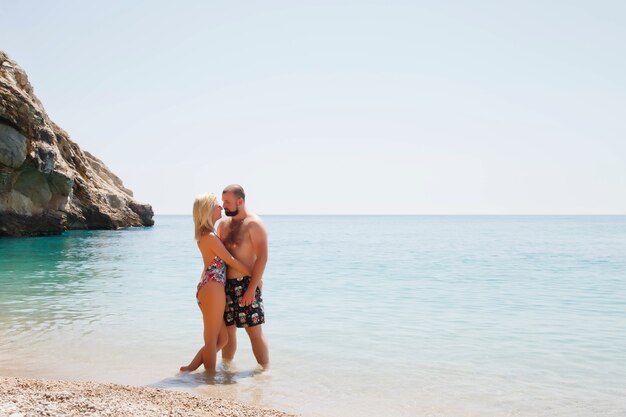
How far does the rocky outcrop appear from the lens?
3378cm

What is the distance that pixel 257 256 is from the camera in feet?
22.7

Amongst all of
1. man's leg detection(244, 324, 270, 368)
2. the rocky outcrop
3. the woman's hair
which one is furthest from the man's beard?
the rocky outcrop

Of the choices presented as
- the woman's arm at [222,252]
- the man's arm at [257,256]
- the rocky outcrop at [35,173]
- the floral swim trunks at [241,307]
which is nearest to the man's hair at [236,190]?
the man's arm at [257,256]

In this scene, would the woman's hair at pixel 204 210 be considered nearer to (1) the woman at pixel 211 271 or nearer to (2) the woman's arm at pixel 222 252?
(1) the woman at pixel 211 271

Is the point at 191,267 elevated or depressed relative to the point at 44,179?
depressed

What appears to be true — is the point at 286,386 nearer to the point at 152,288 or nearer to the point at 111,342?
the point at 111,342

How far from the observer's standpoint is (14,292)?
574 inches

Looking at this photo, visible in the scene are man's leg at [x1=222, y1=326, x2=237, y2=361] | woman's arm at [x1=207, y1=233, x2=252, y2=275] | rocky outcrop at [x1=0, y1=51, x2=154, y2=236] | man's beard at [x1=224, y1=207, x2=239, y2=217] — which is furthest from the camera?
rocky outcrop at [x1=0, y1=51, x2=154, y2=236]

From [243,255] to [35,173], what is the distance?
35.8 meters

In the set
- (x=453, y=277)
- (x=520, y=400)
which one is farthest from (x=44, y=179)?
(x=520, y=400)

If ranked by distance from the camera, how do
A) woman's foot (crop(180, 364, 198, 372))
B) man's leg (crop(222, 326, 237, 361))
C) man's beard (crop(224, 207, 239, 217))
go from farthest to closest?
man's leg (crop(222, 326, 237, 361)) < woman's foot (crop(180, 364, 198, 372)) < man's beard (crop(224, 207, 239, 217))

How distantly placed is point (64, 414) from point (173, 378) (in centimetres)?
261

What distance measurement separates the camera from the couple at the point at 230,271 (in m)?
6.82

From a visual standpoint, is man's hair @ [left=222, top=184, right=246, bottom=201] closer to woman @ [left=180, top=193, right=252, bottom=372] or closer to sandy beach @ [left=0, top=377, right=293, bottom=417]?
woman @ [left=180, top=193, right=252, bottom=372]
